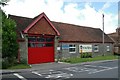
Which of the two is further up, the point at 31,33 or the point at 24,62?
the point at 31,33

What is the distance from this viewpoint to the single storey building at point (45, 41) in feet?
75.7

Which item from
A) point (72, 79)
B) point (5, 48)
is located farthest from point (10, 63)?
point (72, 79)

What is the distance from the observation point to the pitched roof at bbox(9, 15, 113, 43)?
82.8 feet

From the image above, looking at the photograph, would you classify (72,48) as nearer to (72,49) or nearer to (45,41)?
(72,49)

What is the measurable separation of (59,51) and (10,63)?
829 centimetres

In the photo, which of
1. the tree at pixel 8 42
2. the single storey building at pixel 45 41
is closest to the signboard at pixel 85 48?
the single storey building at pixel 45 41

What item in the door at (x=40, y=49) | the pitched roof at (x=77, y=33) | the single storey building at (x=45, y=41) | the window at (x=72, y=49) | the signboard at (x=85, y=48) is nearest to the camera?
the single storey building at (x=45, y=41)

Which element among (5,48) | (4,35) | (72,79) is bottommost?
(72,79)

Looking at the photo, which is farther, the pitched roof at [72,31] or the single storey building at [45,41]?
the pitched roof at [72,31]

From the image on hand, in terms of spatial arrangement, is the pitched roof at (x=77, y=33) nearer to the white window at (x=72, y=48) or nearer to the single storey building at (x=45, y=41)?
the single storey building at (x=45, y=41)

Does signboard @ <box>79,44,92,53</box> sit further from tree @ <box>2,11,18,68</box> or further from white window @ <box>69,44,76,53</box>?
tree @ <box>2,11,18,68</box>

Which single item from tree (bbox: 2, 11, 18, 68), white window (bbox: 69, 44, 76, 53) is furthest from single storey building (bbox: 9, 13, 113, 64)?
tree (bbox: 2, 11, 18, 68)

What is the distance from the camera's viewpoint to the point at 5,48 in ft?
61.5

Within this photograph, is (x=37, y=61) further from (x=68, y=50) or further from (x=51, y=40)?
(x=68, y=50)
